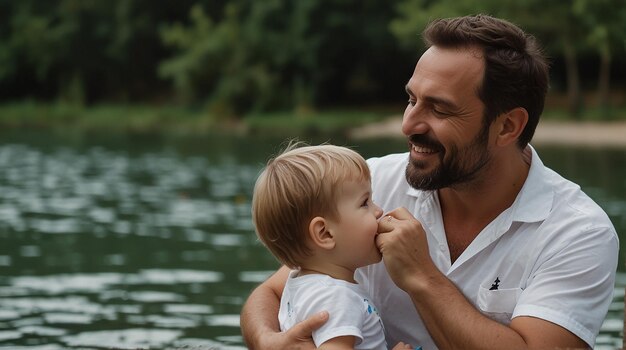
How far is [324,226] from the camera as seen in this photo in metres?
3.34

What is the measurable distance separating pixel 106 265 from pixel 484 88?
663 centimetres

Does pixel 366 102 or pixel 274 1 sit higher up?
pixel 274 1

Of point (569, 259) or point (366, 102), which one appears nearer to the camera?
point (569, 259)

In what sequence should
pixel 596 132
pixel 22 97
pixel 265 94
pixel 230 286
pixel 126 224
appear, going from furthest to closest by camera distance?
1. pixel 22 97
2. pixel 265 94
3. pixel 596 132
4. pixel 126 224
5. pixel 230 286

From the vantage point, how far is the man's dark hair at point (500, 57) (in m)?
3.51

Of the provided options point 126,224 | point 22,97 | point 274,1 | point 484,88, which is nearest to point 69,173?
point 126,224

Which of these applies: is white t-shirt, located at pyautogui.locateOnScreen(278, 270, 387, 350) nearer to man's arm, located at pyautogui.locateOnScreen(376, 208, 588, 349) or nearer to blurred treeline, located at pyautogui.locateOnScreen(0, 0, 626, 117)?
man's arm, located at pyautogui.locateOnScreen(376, 208, 588, 349)

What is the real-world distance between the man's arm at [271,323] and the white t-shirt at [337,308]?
4cm

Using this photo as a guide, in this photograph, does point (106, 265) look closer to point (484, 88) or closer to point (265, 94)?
point (484, 88)

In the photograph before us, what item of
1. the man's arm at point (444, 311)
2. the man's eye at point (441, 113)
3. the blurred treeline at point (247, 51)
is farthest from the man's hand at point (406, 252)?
the blurred treeline at point (247, 51)

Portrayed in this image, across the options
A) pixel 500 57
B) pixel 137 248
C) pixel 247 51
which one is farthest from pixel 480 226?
pixel 247 51

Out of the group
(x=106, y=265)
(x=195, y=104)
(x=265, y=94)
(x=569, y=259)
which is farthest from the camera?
(x=195, y=104)

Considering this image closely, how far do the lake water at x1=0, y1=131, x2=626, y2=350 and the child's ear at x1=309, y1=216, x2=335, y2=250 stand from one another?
724mm

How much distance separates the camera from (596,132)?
28.8 m
